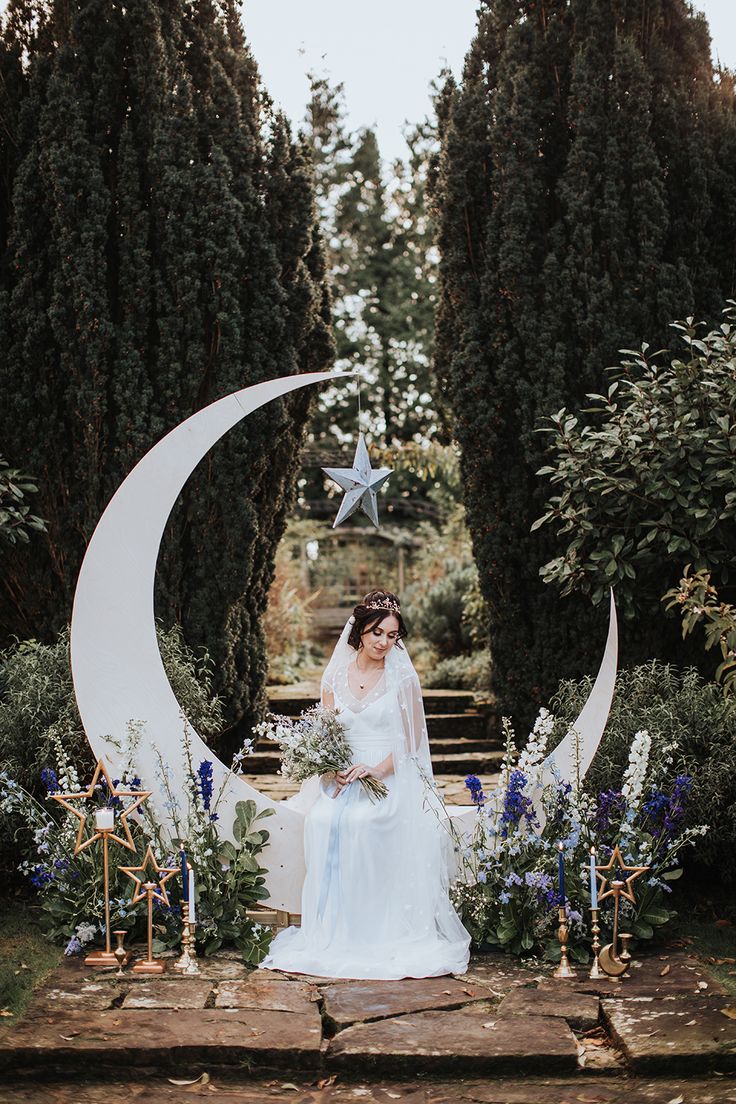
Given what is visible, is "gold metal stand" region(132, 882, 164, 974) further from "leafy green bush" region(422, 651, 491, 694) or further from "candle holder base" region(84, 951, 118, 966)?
"leafy green bush" region(422, 651, 491, 694)

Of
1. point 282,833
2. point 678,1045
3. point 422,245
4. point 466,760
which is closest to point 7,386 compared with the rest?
point 282,833

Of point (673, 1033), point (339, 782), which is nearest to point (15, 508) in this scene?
point (339, 782)

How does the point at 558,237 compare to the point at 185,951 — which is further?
the point at 558,237

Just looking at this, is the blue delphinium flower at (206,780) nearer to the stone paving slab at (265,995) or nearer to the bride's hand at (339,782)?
the bride's hand at (339,782)

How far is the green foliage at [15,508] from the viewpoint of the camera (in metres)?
6.83

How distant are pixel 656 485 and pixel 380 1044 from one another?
3373mm

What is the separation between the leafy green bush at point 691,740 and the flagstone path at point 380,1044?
1.18 m

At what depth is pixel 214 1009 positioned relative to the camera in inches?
163

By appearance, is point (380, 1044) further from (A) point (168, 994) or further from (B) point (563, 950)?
(B) point (563, 950)

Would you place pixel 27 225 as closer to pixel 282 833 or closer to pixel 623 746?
pixel 282 833

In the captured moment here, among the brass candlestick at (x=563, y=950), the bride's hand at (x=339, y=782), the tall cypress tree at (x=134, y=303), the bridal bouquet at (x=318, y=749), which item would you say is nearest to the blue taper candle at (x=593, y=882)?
the brass candlestick at (x=563, y=950)

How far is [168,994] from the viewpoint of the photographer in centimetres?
431

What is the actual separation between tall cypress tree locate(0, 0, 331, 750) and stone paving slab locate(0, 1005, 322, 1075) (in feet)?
11.8

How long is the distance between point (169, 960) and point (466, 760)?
4032 millimetres
